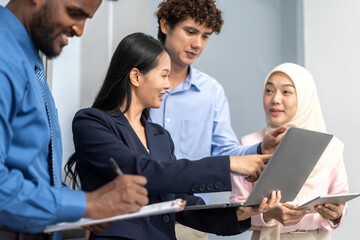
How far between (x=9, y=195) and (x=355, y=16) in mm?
2973

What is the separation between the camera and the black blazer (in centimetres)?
147

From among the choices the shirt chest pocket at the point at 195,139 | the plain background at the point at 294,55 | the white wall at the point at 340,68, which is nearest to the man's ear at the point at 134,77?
the shirt chest pocket at the point at 195,139

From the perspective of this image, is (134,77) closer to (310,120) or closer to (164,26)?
(164,26)

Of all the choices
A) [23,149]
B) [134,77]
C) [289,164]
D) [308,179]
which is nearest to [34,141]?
[23,149]

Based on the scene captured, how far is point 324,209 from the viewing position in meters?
2.03

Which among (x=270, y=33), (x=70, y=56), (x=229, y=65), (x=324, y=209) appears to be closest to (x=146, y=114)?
(x=70, y=56)

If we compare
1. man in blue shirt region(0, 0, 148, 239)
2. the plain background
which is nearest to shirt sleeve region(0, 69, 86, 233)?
man in blue shirt region(0, 0, 148, 239)

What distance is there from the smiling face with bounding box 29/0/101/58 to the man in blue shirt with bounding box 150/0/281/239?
44.9 inches

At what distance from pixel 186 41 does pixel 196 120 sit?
0.38 m

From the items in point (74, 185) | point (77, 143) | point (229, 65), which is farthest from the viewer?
point (229, 65)

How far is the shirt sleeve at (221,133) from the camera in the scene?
94.0 inches

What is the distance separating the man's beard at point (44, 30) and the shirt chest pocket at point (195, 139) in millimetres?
1193

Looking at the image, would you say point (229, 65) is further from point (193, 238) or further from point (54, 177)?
point (54, 177)

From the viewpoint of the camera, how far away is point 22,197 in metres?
1.05
